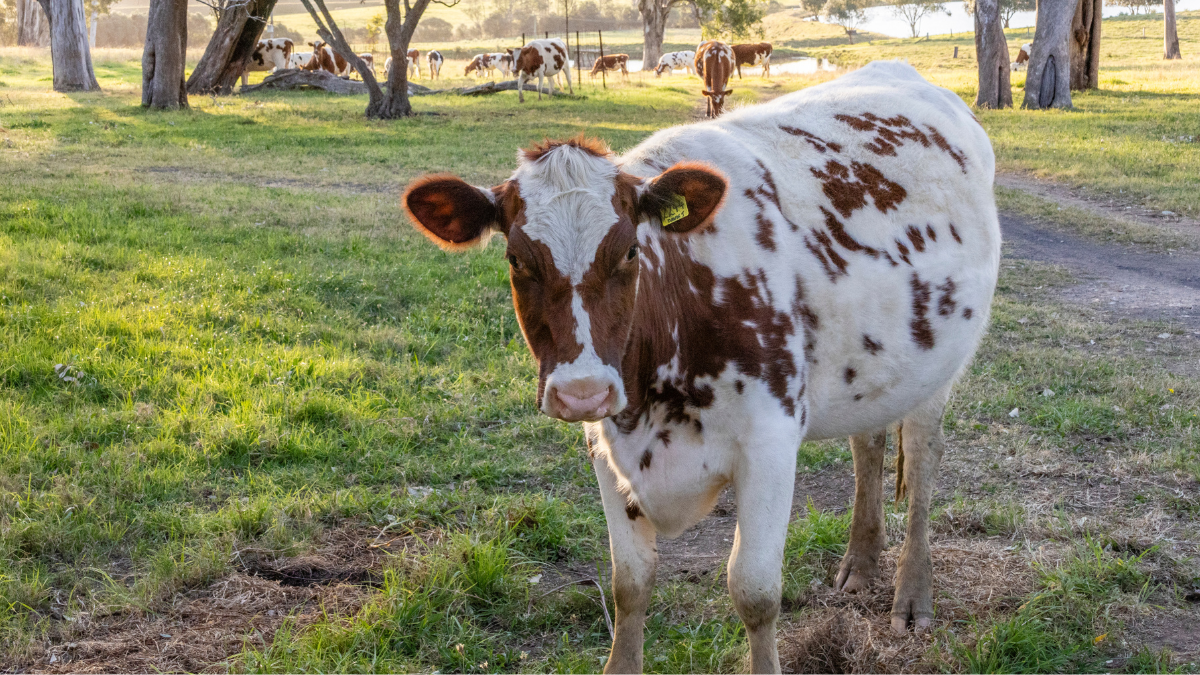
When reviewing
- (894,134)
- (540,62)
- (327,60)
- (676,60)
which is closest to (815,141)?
(894,134)

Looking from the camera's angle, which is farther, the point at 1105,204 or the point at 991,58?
the point at 991,58

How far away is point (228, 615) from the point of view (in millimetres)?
3695

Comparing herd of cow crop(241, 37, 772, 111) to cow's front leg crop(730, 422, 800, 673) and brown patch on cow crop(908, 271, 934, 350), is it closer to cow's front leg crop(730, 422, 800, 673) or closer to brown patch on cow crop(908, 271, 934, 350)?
brown patch on cow crop(908, 271, 934, 350)

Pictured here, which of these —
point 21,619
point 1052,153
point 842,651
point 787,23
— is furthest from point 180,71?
point 787,23

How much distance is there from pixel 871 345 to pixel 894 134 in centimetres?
111

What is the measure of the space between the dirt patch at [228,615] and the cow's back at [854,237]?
2.08 m

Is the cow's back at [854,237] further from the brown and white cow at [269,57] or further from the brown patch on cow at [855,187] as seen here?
the brown and white cow at [269,57]

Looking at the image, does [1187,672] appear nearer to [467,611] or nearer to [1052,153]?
[467,611]

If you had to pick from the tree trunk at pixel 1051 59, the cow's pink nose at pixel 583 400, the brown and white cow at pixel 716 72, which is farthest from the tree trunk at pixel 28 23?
the cow's pink nose at pixel 583 400

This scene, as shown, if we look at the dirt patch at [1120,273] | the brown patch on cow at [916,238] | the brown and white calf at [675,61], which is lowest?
the dirt patch at [1120,273]

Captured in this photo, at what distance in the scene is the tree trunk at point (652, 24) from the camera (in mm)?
48453

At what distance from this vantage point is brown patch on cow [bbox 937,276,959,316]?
370 cm

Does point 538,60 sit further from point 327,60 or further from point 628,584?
point 628,584

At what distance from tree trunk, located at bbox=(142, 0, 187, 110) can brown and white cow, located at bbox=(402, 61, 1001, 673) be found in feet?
73.0
